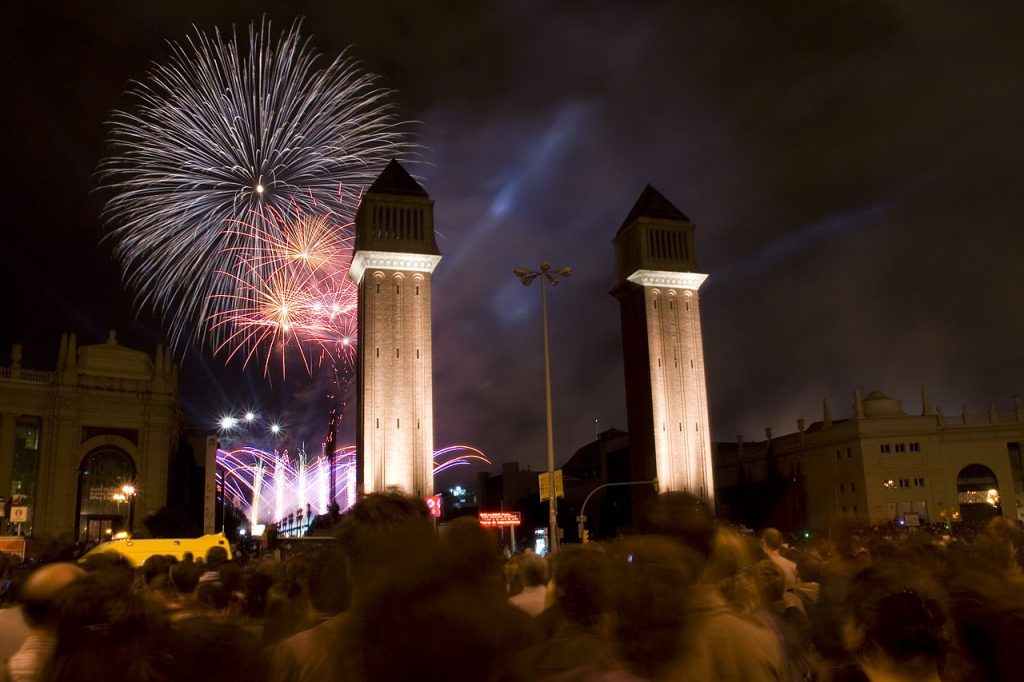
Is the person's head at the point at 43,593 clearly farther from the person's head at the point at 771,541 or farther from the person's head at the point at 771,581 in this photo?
the person's head at the point at 771,541

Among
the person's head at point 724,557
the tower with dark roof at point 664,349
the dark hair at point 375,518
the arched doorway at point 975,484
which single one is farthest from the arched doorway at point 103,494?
the arched doorway at point 975,484

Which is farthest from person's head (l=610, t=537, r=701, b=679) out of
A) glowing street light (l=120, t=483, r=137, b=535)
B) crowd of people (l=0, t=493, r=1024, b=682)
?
glowing street light (l=120, t=483, r=137, b=535)

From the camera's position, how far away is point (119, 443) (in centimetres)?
6116

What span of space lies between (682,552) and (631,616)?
88 cm

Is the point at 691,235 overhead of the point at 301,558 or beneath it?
overhead

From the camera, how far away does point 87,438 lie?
6009cm

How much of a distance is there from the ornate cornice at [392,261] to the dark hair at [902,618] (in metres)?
60.8

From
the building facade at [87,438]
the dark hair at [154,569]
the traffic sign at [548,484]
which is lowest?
the dark hair at [154,569]

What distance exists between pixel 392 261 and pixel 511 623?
2449 inches

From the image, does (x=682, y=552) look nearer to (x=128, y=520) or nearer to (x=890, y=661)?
(x=890, y=661)

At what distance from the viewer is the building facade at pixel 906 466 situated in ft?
240

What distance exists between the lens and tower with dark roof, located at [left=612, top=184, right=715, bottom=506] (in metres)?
69.1

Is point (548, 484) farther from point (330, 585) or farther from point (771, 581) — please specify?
point (330, 585)

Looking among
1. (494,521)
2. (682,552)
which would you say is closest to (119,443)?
(494,521)
